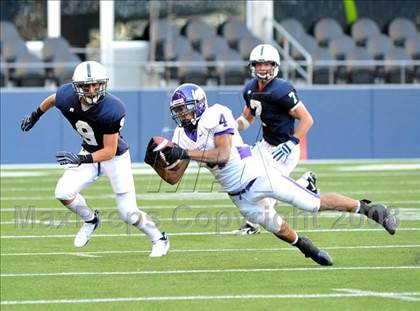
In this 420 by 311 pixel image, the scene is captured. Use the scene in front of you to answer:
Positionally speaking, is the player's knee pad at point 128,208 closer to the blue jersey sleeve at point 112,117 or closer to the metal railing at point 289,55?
the blue jersey sleeve at point 112,117

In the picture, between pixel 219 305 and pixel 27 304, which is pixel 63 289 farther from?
pixel 219 305

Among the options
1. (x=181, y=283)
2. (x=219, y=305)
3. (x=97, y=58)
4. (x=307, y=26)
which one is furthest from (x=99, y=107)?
(x=307, y=26)

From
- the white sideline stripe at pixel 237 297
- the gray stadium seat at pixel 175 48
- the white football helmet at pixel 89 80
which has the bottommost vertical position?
the white sideline stripe at pixel 237 297

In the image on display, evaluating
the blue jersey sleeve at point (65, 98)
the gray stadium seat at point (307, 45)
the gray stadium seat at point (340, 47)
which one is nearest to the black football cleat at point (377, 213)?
the blue jersey sleeve at point (65, 98)

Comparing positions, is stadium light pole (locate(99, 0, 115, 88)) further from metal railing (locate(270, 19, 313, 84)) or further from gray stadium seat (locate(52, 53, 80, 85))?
metal railing (locate(270, 19, 313, 84))

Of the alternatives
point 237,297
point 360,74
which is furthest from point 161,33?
point 237,297

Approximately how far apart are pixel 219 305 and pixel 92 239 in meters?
3.55

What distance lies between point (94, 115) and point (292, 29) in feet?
41.6

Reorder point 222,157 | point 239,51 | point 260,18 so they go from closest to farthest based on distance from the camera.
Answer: point 222,157 → point 239,51 → point 260,18

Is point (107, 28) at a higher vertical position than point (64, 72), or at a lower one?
higher

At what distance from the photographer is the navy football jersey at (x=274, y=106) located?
10.4m

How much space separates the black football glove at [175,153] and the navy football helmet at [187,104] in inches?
11.1

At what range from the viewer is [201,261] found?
30.0 ft

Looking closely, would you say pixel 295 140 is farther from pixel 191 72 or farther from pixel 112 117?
pixel 191 72
